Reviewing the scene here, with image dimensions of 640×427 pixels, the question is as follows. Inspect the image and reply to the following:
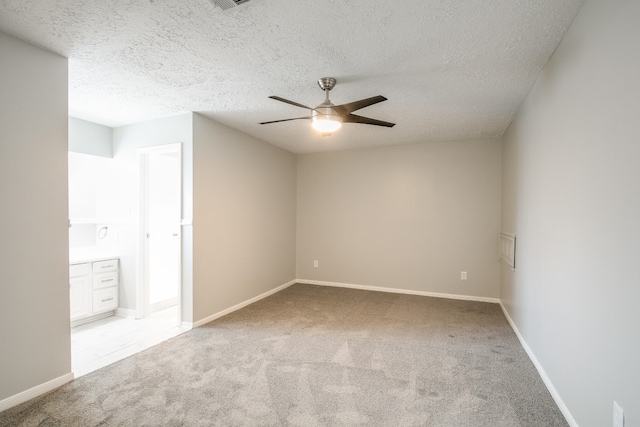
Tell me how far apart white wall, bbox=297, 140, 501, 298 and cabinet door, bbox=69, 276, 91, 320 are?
125 inches

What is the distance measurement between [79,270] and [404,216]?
14.6 feet

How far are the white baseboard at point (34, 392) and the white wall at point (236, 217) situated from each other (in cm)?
129

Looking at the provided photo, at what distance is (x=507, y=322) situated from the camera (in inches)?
141

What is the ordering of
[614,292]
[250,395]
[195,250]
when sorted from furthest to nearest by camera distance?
[195,250] < [250,395] < [614,292]

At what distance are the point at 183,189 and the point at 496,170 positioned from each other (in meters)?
4.28

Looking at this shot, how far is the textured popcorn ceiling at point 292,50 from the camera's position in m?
1.73

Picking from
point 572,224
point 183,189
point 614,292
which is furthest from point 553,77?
point 183,189

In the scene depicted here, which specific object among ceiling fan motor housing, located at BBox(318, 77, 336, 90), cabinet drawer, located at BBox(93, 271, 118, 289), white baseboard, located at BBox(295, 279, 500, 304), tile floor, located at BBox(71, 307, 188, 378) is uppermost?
ceiling fan motor housing, located at BBox(318, 77, 336, 90)

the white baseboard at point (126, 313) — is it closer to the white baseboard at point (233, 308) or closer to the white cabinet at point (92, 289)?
the white cabinet at point (92, 289)

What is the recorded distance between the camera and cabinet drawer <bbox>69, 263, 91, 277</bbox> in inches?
136

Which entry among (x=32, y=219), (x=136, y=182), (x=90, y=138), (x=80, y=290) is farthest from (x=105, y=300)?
(x=32, y=219)

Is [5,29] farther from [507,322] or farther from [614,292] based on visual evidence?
[507,322]

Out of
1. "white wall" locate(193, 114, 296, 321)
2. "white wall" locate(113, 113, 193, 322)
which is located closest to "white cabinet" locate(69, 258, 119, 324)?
"white wall" locate(113, 113, 193, 322)

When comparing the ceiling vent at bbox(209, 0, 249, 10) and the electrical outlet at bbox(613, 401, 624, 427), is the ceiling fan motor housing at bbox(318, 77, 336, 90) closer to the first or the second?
the ceiling vent at bbox(209, 0, 249, 10)
